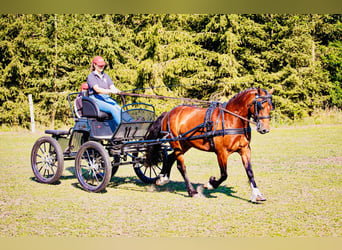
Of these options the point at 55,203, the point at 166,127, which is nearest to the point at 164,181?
the point at 166,127

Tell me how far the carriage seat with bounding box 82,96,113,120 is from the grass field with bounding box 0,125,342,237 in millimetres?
1247

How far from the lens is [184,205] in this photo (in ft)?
17.8

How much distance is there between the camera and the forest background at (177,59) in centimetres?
1945

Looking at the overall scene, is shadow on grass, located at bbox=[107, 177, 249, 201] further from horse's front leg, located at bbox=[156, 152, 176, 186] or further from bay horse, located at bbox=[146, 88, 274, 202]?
bay horse, located at bbox=[146, 88, 274, 202]

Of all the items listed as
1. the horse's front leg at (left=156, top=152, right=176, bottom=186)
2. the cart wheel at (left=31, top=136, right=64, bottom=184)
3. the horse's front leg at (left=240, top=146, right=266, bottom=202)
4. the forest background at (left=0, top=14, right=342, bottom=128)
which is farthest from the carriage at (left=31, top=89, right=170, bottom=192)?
the forest background at (left=0, top=14, right=342, bottom=128)

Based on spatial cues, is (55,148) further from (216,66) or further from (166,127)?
(216,66)

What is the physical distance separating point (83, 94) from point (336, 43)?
1755 centimetres

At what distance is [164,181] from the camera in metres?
6.55

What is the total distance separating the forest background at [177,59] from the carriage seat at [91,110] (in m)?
12.3

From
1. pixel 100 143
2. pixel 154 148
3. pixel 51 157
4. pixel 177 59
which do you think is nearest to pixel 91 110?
pixel 100 143

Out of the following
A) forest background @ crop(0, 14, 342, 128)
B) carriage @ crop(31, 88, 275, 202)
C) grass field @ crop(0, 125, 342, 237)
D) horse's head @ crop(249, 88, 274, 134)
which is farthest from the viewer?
forest background @ crop(0, 14, 342, 128)

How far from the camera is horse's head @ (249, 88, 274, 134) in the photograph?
17.1 ft

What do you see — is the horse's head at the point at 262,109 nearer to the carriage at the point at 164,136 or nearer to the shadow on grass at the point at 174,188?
the carriage at the point at 164,136

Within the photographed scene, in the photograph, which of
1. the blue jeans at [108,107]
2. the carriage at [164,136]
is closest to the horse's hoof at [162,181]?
the carriage at [164,136]
